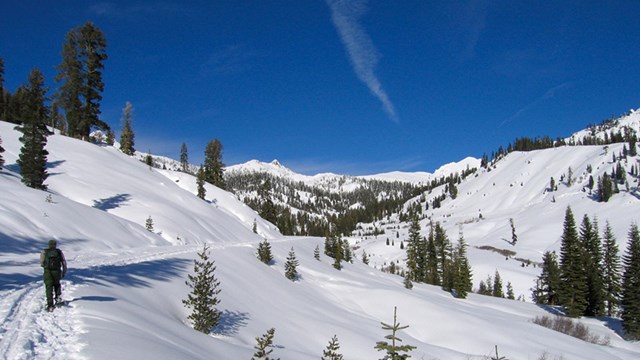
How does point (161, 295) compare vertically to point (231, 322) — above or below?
above

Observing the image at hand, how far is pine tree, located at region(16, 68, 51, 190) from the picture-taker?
33562mm

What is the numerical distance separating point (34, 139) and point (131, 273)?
2527 centimetres

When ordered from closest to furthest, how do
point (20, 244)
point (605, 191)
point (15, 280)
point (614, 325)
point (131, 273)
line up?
point (15, 280)
point (131, 273)
point (20, 244)
point (614, 325)
point (605, 191)

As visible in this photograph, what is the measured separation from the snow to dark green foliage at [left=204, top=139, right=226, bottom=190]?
33438 mm

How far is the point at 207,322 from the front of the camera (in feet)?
48.5

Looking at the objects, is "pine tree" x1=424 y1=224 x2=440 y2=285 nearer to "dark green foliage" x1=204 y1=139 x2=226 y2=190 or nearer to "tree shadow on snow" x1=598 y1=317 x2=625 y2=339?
"tree shadow on snow" x1=598 y1=317 x2=625 y2=339

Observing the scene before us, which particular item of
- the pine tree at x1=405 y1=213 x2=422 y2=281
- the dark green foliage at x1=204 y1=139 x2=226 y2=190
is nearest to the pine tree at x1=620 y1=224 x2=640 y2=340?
the pine tree at x1=405 y1=213 x2=422 y2=281

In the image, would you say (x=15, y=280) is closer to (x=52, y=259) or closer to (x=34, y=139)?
(x=52, y=259)

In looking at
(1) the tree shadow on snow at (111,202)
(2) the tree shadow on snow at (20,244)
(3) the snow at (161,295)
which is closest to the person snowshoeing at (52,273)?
(3) the snow at (161,295)

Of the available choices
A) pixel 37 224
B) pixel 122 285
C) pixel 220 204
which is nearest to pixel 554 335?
pixel 122 285

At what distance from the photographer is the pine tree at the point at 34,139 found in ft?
110

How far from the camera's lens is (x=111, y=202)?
41031 millimetres

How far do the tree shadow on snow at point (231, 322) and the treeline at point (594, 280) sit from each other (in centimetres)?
4640

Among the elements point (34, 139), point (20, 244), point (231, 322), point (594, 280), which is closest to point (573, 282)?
point (594, 280)
